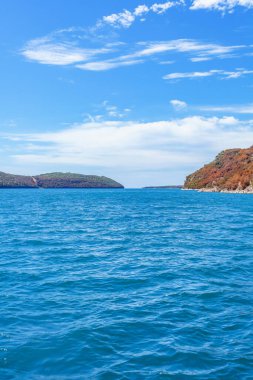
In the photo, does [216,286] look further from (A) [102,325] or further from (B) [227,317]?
(A) [102,325]

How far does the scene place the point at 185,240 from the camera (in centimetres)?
4541

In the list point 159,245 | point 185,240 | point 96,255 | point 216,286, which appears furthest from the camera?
point 185,240

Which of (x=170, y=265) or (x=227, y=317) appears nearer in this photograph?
(x=227, y=317)

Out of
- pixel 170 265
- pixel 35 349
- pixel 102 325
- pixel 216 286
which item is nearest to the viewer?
pixel 35 349

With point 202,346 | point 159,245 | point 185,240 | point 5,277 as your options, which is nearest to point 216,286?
point 202,346

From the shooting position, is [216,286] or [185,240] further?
[185,240]

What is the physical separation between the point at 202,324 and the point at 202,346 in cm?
241

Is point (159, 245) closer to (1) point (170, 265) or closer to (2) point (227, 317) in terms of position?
(1) point (170, 265)

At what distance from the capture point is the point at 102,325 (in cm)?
1773

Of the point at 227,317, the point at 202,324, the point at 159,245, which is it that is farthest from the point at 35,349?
the point at 159,245

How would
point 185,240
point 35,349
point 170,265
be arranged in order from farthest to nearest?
point 185,240
point 170,265
point 35,349

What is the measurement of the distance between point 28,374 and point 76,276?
45.5 ft

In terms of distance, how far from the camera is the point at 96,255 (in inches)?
1401

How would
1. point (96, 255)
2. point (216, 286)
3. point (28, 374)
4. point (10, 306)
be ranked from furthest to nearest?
point (96, 255) → point (216, 286) → point (10, 306) → point (28, 374)
